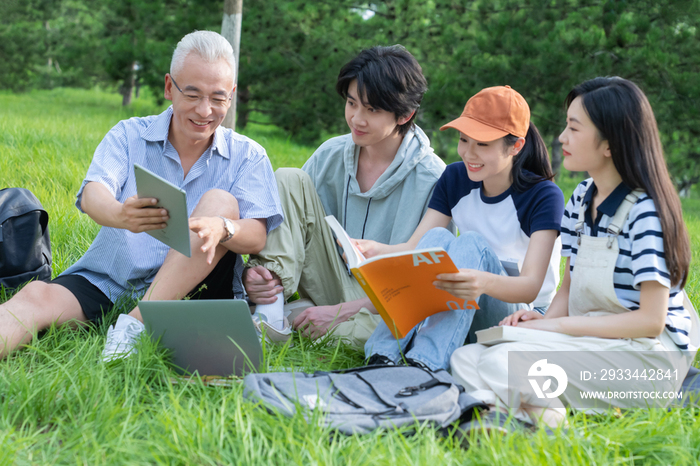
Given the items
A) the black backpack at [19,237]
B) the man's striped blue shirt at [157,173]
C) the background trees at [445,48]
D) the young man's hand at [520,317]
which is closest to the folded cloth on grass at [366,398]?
the young man's hand at [520,317]

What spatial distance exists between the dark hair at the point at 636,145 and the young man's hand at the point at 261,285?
141 cm

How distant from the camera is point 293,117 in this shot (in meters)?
10.4

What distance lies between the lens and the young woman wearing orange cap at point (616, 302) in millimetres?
1786

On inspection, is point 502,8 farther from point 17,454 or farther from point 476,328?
point 17,454

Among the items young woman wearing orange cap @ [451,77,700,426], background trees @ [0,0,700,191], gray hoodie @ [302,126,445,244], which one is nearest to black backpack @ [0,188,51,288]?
gray hoodie @ [302,126,445,244]

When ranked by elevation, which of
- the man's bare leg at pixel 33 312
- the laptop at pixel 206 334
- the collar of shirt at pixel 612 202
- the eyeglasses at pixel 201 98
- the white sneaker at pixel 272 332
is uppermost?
the eyeglasses at pixel 201 98

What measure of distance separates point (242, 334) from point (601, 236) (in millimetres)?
1226

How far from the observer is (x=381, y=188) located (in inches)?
109

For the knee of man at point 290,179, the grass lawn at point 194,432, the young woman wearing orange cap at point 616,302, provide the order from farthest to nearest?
the knee of man at point 290,179 → the young woman wearing orange cap at point 616,302 → the grass lawn at point 194,432

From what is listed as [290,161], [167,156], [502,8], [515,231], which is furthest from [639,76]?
[167,156]

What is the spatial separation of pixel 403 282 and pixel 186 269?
2.83ft

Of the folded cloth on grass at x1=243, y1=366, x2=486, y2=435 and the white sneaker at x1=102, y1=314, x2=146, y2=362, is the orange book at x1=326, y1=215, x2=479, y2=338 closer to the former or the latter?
the folded cloth on grass at x1=243, y1=366, x2=486, y2=435

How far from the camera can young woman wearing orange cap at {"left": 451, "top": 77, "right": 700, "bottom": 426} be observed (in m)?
1.79

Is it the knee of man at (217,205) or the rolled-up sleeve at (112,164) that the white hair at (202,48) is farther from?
the knee of man at (217,205)
